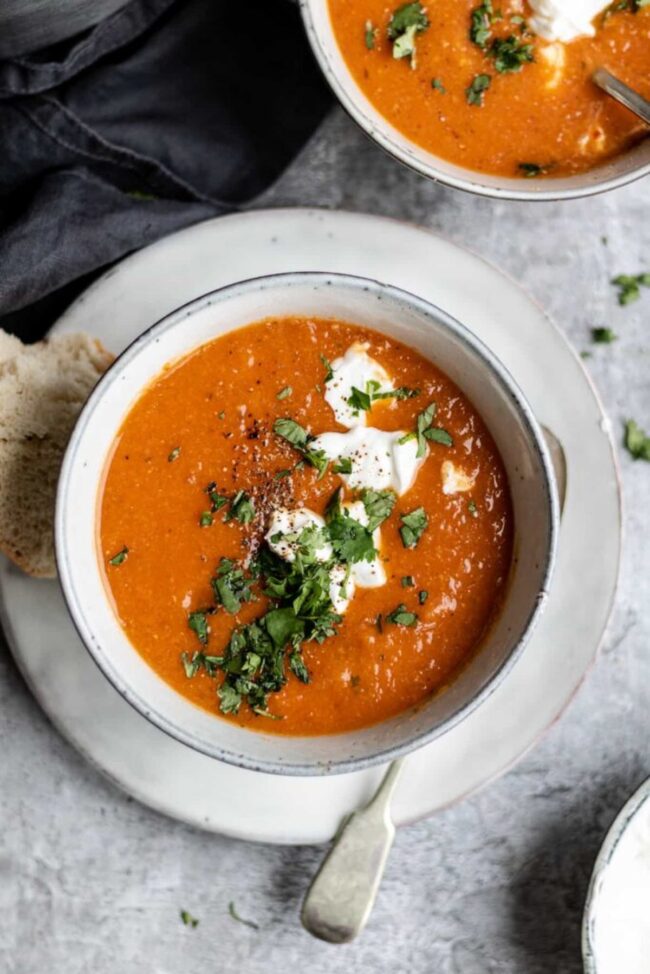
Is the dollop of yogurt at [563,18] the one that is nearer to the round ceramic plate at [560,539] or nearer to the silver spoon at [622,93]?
the silver spoon at [622,93]

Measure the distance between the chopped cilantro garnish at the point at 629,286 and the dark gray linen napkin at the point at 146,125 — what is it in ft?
3.07

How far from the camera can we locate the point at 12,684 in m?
2.89

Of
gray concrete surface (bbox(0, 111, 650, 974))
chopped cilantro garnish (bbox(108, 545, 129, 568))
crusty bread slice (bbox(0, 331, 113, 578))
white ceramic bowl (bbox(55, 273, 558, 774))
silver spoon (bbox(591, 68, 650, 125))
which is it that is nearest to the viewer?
white ceramic bowl (bbox(55, 273, 558, 774))

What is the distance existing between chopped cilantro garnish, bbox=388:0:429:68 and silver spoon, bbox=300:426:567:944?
968 mm

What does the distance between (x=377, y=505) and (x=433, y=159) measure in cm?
88

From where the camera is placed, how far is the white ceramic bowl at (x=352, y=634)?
231 centimetres

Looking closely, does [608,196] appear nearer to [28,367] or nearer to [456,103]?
[456,103]

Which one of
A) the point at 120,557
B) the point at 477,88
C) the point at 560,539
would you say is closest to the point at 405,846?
the point at 560,539

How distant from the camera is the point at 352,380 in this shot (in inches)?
94.5

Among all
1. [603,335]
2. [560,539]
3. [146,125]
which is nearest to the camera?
[560,539]

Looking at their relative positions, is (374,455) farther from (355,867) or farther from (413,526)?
Answer: (355,867)

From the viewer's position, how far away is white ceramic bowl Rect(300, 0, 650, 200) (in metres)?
2.51

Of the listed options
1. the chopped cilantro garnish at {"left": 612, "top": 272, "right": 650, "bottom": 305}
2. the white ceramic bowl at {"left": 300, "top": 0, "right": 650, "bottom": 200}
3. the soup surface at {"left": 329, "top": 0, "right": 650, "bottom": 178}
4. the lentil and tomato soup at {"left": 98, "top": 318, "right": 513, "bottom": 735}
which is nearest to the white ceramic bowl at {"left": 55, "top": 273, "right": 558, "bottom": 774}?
the lentil and tomato soup at {"left": 98, "top": 318, "right": 513, "bottom": 735}

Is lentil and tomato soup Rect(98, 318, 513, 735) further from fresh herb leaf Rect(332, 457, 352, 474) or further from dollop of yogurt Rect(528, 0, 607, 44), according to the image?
dollop of yogurt Rect(528, 0, 607, 44)
